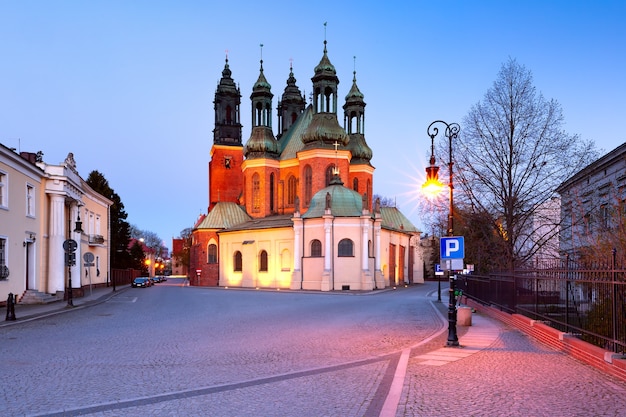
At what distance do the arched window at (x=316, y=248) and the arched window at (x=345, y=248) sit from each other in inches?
77.6

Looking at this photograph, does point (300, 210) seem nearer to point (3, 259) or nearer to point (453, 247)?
point (3, 259)

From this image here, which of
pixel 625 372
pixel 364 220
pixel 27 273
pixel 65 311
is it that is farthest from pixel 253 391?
pixel 364 220

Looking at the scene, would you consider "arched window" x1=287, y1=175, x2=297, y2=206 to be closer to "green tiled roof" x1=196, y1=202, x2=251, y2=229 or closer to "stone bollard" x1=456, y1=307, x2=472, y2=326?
"green tiled roof" x1=196, y1=202, x2=251, y2=229

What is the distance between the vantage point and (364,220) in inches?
2057

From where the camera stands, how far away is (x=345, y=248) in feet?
172

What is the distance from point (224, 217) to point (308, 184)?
38.9ft

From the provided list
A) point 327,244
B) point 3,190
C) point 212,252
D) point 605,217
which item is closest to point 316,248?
point 327,244

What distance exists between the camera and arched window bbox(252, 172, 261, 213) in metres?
67.2

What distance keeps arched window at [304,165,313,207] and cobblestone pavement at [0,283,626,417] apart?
44.5 meters

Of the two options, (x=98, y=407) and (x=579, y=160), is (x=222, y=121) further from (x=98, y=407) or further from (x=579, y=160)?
(x=98, y=407)

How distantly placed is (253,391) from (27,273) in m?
23.6

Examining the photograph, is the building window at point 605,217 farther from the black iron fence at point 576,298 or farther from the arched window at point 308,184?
the arched window at point 308,184

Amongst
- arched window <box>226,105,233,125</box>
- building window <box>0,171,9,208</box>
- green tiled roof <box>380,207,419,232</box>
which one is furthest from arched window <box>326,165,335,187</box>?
building window <box>0,171,9,208</box>

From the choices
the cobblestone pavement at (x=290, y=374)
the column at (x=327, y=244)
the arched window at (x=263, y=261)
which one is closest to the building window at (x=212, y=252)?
the arched window at (x=263, y=261)
